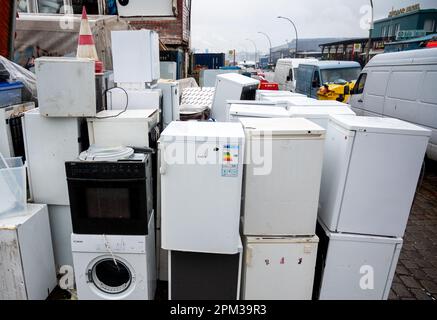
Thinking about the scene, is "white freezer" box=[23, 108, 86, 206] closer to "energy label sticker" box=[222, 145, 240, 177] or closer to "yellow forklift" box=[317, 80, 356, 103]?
"energy label sticker" box=[222, 145, 240, 177]

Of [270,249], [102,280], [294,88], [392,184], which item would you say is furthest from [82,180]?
[294,88]

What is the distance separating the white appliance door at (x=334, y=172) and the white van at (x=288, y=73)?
37.2ft

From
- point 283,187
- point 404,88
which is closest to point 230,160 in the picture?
point 283,187

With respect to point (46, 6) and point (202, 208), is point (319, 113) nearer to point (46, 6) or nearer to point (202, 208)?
point (202, 208)

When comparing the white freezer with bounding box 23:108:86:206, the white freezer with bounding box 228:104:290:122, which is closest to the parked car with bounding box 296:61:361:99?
the white freezer with bounding box 228:104:290:122

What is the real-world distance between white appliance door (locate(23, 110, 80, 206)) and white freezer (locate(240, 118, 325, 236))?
164 cm

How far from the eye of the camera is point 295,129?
7.77 ft

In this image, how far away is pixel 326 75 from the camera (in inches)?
423

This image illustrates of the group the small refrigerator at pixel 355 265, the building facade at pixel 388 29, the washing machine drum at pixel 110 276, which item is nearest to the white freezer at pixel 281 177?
the small refrigerator at pixel 355 265

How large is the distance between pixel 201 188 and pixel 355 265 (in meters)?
1.58

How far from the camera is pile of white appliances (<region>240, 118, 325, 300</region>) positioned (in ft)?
7.79

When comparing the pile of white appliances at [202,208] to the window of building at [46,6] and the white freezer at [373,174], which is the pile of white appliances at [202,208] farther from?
the window of building at [46,6]

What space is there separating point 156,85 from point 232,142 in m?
2.27

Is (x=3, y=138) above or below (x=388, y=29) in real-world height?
below
